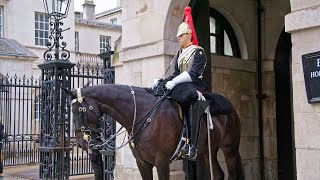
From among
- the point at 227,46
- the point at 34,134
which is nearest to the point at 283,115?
the point at 227,46

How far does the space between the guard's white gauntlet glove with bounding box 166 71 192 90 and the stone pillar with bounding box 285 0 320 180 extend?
1.32 meters

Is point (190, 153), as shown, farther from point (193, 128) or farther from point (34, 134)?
point (34, 134)

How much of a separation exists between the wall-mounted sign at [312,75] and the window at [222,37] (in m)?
3.99

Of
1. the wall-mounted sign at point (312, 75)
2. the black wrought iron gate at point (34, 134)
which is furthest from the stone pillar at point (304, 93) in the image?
the black wrought iron gate at point (34, 134)

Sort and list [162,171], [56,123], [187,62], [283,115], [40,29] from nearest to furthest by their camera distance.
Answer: [162,171]
[187,62]
[283,115]
[56,123]
[40,29]

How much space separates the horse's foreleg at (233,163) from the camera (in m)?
6.22

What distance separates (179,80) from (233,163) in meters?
1.70

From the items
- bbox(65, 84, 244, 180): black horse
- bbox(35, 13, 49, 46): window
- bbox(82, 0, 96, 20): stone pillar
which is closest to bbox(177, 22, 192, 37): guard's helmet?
bbox(65, 84, 244, 180): black horse

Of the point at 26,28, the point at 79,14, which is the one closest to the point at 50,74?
the point at 26,28

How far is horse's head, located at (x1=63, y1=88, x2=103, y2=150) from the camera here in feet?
16.0

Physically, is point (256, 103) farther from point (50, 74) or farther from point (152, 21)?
point (50, 74)

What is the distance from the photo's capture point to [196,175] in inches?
288

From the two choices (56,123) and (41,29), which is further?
(41,29)

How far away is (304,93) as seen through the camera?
17.6 feet
